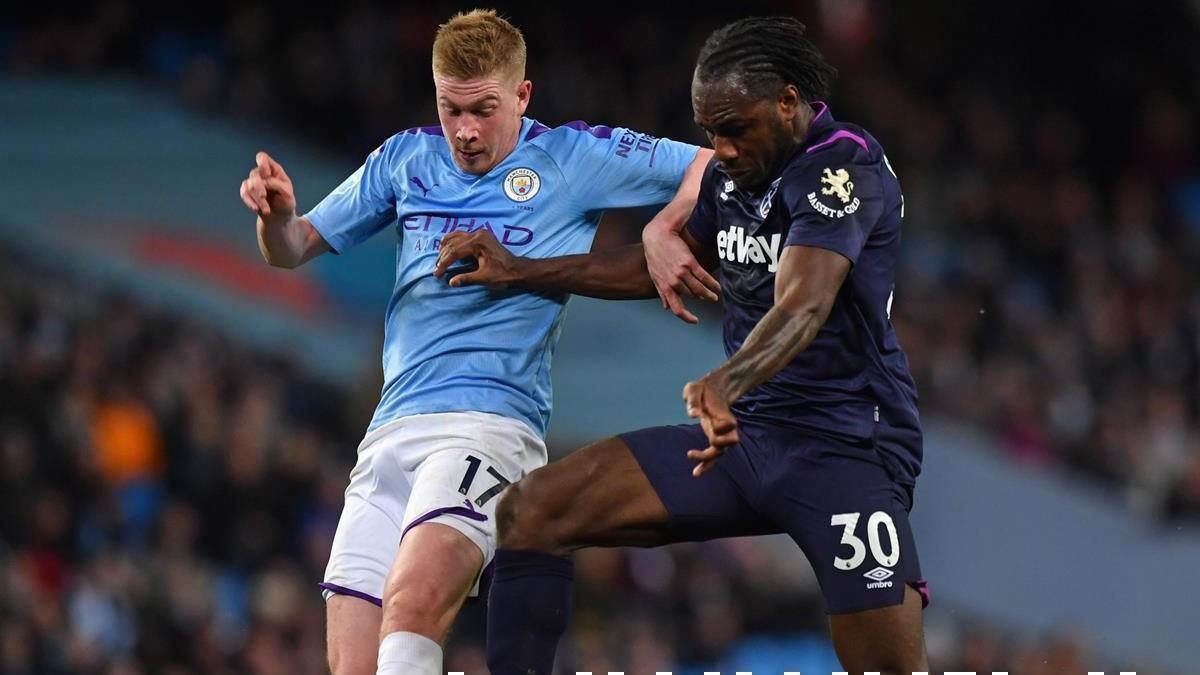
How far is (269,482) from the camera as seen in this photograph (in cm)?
1261

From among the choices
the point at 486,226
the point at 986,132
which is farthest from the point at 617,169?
the point at 986,132

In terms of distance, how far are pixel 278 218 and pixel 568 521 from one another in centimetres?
152

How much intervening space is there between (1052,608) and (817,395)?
11.3 metres

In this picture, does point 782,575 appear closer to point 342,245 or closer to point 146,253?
point 146,253

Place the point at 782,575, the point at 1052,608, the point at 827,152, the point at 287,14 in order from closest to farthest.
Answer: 1. the point at 827,152
2. the point at 782,575
3. the point at 1052,608
4. the point at 287,14

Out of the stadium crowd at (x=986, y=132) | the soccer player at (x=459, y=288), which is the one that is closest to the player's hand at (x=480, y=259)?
the soccer player at (x=459, y=288)

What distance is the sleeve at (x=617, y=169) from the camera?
611 centimetres

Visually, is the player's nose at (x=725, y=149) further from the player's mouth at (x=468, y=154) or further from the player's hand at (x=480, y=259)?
the player's mouth at (x=468, y=154)

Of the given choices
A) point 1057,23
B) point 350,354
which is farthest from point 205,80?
point 1057,23

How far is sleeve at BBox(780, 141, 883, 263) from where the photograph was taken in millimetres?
5055

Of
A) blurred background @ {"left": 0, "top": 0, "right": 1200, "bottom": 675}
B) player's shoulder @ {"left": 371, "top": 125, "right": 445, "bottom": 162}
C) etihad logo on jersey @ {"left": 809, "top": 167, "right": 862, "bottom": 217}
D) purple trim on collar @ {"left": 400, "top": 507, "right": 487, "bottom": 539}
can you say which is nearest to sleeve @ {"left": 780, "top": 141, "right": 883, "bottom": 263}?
etihad logo on jersey @ {"left": 809, "top": 167, "right": 862, "bottom": 217}

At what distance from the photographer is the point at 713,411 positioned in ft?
15.3

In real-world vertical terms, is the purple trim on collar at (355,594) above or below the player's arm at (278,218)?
below

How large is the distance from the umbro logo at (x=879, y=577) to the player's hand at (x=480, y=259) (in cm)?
144
